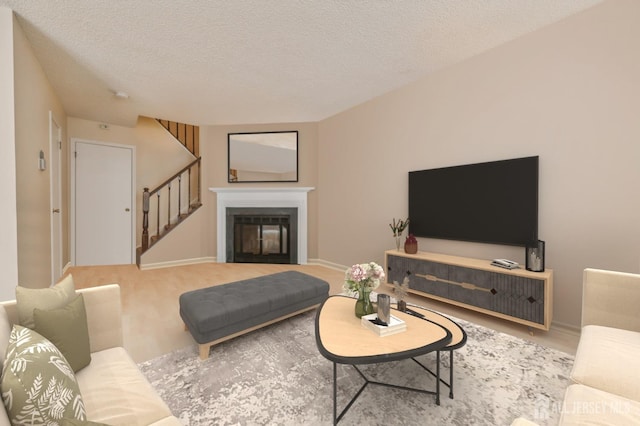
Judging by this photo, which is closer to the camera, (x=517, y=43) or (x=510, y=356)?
(x=510, y=356)

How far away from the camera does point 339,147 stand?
187 inches

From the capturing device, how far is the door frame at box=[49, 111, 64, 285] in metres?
3.42

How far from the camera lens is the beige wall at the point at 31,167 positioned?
2328 millimetres

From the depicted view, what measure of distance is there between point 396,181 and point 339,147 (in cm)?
135

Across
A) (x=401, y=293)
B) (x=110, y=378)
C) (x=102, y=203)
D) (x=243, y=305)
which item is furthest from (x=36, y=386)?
(x=102, y=203)

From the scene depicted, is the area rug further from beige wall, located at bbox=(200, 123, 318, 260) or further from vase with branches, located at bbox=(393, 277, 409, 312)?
beige wall, located at bbox=(200, 123, 318, 260)

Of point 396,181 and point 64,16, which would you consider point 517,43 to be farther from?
point 64,16

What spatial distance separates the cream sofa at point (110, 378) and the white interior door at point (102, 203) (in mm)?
4422

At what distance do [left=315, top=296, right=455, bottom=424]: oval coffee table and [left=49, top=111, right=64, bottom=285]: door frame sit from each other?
A: 12.6ft

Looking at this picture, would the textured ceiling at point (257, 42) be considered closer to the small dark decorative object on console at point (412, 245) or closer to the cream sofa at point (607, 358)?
the small dark decorative object on console at point (412, 245)

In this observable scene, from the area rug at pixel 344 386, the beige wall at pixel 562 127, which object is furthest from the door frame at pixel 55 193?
the beige wall at pixel 562 127

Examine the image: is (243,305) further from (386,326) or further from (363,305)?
(386,326)

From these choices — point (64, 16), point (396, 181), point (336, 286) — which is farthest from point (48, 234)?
point (396, 181)

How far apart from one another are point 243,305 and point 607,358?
2174mm
